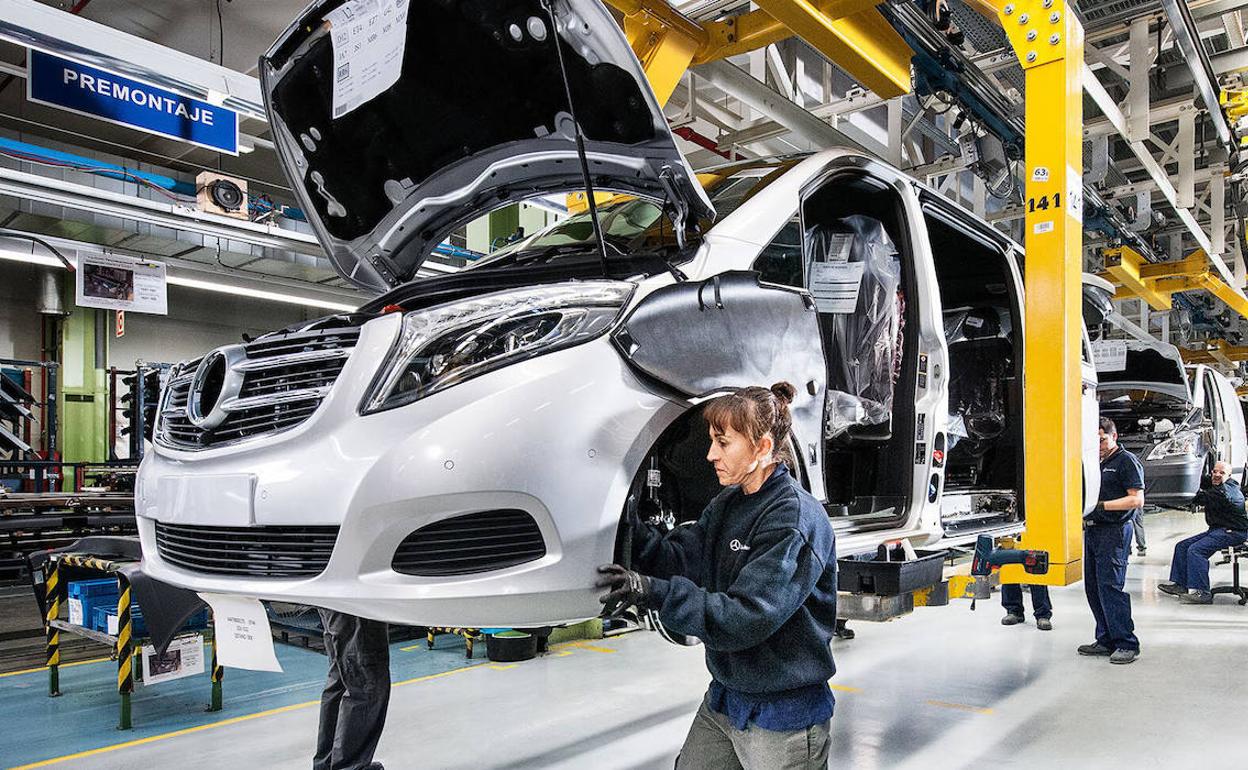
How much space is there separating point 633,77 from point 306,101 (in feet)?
4.26

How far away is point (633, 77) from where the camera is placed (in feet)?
A: 6.79

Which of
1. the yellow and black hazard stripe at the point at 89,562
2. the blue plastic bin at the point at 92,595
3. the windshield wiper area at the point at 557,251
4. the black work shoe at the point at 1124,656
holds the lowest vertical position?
the black work shoe at the point at 1124,656

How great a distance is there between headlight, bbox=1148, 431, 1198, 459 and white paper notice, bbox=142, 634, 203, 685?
785 centimetres

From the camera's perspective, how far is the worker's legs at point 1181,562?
7.30m

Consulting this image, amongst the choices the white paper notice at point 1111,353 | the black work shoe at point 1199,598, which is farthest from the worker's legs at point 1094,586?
the black work shoe at point 1199,598

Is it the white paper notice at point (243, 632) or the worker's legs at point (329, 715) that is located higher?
the white paper notice at point (243, 632)

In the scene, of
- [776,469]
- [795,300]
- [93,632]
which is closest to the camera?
[776,469]

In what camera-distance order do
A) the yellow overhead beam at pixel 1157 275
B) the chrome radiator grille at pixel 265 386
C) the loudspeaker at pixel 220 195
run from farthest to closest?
the yellow overhead beam at pixel 1157 275
the loudspeaker at pixel 220 195
the chrome radiator grille at pixel 265 386

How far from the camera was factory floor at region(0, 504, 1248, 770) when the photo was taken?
135 inches

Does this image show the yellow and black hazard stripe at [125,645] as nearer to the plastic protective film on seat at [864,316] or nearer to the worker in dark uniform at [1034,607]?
the plastic protective film on seat at [864,316]

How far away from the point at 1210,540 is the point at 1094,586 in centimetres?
278

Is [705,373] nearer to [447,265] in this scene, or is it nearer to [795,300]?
[795,300]

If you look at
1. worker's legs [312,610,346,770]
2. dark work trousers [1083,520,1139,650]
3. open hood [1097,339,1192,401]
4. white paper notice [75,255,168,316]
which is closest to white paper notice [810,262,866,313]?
worker's legs [312,610,346,770]

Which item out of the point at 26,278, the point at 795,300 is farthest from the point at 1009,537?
the point at 26,278
